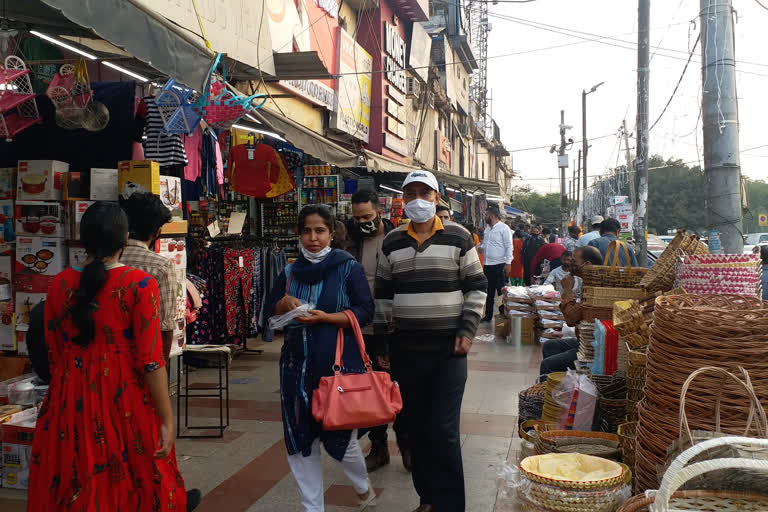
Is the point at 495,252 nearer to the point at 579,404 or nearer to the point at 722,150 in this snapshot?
the point at 722,150

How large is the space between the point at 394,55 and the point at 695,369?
17125 mm

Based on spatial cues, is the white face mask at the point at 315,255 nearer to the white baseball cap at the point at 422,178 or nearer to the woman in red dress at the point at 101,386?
the white baseball cap at the point at 422,178

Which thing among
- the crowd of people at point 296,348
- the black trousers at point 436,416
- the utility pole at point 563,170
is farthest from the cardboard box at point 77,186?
the utility pole at point 563,170

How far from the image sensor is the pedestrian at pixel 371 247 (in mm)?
4691

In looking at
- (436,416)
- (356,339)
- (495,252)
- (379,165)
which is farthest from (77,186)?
(495,252)

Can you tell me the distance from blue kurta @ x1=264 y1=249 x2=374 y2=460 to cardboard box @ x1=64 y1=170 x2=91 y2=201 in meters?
2.39

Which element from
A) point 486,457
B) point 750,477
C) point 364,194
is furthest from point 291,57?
point 750,477

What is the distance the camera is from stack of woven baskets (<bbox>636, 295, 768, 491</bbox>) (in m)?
2.20

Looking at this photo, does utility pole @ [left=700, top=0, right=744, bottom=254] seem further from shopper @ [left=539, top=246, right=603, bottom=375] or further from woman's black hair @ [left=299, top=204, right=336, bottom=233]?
woman's black hair @ [left=299, top=204, right=336, bottom=233]

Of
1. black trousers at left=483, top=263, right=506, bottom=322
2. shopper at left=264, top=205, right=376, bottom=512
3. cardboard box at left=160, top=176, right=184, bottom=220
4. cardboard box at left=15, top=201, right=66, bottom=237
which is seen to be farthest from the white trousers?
black trousers at left=483, top=263, right=506, bottom=322

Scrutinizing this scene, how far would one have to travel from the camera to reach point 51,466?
2.72 metres

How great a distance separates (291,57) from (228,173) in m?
1.98

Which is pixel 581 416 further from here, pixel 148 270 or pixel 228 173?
pixel 228 173

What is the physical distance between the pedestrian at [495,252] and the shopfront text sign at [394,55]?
6498 mm
